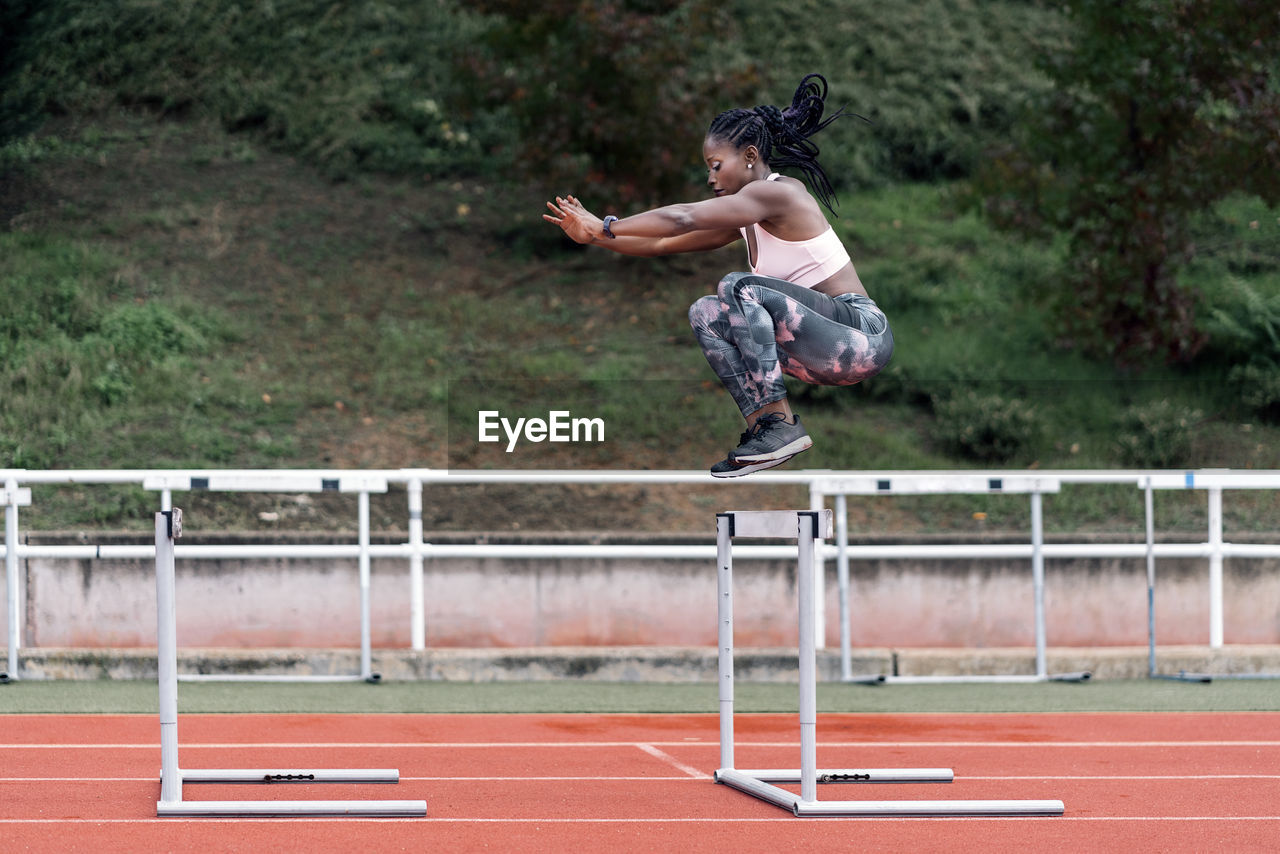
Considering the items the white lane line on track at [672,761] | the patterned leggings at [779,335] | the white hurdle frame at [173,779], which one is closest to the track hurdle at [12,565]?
the white hurdle frame at [173,779]

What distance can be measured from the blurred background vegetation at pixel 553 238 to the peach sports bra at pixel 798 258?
401 inches

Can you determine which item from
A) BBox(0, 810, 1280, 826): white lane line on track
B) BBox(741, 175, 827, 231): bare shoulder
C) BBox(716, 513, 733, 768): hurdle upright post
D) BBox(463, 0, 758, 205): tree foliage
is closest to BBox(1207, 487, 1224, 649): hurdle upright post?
BBox(0, 810, 1280, 826): white lane line on track

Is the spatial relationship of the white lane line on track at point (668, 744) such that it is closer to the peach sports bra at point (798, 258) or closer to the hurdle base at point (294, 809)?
the hurdle base at point (294, 809)

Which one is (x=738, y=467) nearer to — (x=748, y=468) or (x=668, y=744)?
(x=748, y=468)

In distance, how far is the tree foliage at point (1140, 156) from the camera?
56.4 ft

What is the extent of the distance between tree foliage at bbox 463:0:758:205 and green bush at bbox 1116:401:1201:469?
6.74 metres

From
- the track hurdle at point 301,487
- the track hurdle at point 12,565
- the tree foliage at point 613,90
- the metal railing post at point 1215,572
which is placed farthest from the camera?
the tree foliage at point 613,90

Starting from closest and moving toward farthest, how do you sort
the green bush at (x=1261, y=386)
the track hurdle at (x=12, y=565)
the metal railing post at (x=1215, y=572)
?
the track hurdle at (x=12, y=565)
the metal railing post at (x=1215, y=572)
the green bush at (x=1261, y=386)

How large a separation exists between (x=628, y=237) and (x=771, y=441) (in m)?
0.97

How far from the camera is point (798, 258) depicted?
561 centimetres

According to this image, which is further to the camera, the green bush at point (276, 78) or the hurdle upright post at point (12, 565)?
the green bush at point (276, 78)

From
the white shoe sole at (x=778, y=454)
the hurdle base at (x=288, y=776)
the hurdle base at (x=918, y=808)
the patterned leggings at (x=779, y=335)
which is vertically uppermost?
the patterned leggings at (x=779, y=335)

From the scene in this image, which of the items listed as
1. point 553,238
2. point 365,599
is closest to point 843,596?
point 365,599

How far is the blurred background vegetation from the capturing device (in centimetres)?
1706
